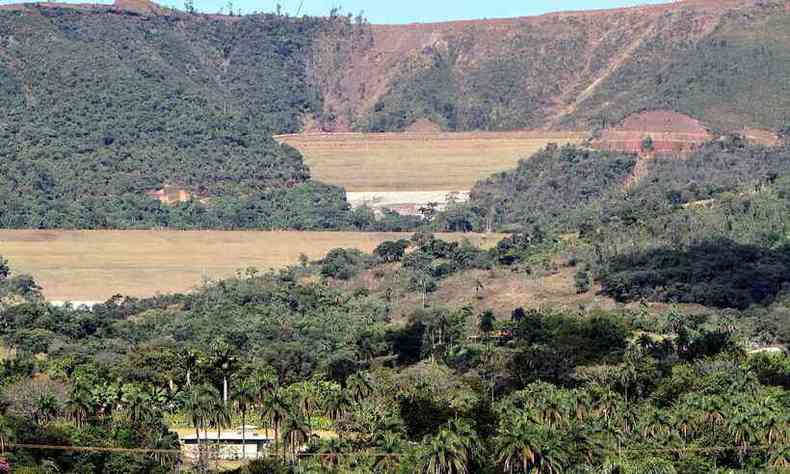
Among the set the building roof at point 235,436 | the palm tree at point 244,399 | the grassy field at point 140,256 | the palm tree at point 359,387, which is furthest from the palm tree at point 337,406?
the grassy field at point 140,256

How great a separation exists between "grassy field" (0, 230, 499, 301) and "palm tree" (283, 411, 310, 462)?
7733 centimetres

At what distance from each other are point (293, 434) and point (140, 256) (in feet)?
301

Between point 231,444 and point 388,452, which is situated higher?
point 388,452

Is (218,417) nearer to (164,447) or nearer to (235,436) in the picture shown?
(164,447)

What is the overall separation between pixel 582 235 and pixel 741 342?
4303 cm

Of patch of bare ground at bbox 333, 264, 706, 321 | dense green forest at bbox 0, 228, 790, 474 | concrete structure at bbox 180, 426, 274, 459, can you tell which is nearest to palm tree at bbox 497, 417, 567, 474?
dense green forest at bbox 0, 228, 790, 474

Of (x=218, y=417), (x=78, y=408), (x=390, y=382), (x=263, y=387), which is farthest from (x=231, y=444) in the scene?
(x=390, y=382)

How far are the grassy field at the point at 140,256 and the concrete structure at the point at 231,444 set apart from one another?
63.1m

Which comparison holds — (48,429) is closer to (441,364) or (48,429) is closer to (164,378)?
Result: (164,378)

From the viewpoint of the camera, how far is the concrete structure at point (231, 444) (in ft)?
350

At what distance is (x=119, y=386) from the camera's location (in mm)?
118125

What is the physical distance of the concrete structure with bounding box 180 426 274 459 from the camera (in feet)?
350

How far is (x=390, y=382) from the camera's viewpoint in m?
122

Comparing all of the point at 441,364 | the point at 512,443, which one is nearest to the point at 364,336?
the point at 441,364
